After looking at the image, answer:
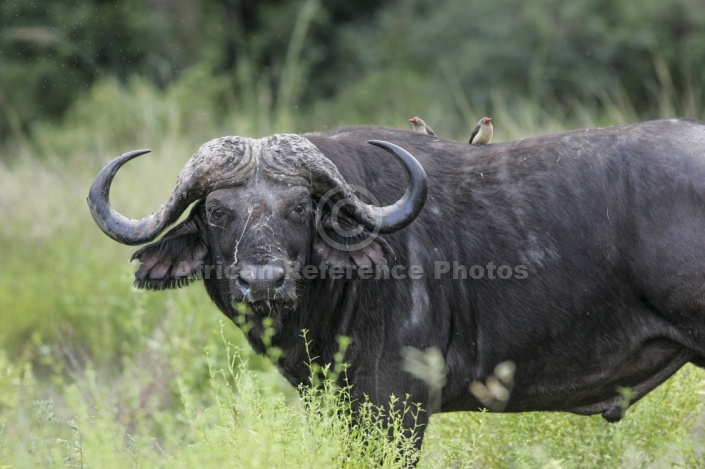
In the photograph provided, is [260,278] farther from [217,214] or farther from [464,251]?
[464,251]

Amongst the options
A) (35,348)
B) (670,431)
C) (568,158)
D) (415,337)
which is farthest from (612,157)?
(35,348)

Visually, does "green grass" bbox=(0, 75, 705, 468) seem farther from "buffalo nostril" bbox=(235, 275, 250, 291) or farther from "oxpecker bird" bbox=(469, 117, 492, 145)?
"oxpecker bird" bbox=(469, 117, 492, 145)

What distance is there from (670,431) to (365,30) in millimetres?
18235

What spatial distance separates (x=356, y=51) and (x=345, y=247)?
18.1 metres

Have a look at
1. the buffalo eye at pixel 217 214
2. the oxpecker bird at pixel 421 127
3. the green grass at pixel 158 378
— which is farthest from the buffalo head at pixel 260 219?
the oxpecker bird at pixel 421 127

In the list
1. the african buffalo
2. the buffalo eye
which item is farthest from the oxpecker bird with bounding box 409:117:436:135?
the buffalo eye

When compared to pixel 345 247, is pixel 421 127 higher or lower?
higher

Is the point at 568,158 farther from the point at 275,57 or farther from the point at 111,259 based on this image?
the point at 275,57

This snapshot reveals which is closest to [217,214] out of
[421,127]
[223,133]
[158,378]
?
[421,127]

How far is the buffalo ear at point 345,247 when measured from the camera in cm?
521

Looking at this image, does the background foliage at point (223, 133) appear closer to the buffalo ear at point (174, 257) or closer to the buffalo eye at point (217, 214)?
the buffalo ear at point (174, 257)

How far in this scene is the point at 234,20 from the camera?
74.9 ft

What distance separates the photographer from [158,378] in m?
7.55

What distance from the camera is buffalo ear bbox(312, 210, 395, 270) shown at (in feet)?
17.1
